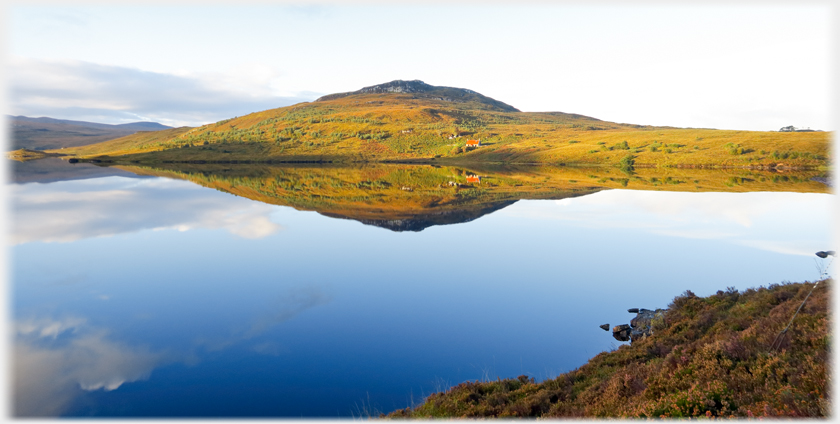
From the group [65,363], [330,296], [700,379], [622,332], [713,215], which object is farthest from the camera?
[713,215]

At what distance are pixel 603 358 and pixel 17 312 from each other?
23189 millimetres

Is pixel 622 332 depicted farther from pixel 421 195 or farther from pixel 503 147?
pixel 503 147

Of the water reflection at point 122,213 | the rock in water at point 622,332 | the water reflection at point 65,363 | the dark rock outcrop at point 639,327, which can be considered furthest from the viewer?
the water reflection at point 122,213

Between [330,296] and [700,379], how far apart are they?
48.1ft

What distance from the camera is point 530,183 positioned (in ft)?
238

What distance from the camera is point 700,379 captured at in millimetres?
8977

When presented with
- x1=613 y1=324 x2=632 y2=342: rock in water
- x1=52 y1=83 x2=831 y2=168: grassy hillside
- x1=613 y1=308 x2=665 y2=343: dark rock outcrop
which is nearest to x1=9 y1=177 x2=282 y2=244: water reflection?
x1=613 y1=324 x2=632 y2=342: rock in water

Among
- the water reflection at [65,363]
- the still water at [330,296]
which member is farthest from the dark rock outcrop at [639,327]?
the water reflection at [65,363]

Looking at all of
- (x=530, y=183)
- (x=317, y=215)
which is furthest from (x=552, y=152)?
(x=317, y=215)

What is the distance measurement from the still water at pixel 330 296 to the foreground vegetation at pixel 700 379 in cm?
154

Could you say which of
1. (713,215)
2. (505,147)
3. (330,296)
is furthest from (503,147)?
(330,296)

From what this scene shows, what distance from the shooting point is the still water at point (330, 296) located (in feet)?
39.0

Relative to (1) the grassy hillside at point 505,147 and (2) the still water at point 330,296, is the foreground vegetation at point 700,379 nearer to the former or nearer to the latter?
(2) the still water at point 330,296

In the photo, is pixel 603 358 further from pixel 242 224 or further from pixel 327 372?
pixel 242 224
